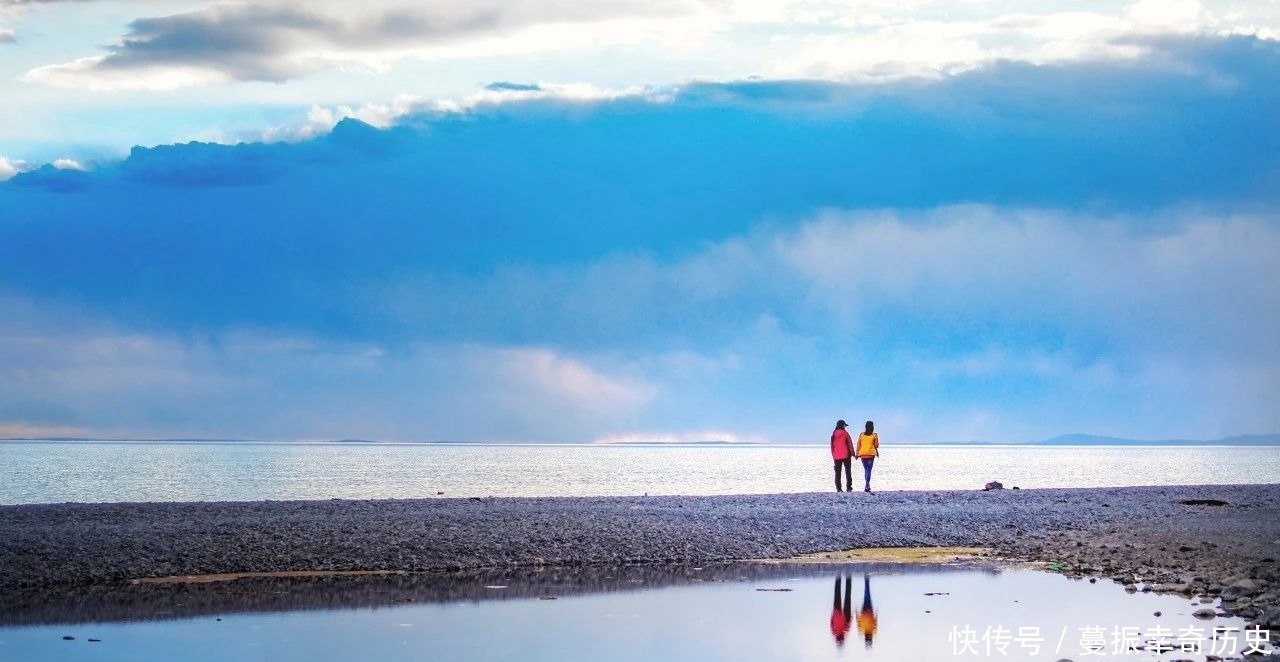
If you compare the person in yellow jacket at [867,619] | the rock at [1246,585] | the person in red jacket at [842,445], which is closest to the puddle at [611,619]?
the person in yellow jacket at [867,619]

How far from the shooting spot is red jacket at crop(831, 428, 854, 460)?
40219 millimetres

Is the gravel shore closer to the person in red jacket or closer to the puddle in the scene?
the puddle

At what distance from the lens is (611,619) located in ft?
59.4

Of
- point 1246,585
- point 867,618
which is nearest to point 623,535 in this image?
point 867,618

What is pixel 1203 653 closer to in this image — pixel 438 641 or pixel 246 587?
pixel 438 641

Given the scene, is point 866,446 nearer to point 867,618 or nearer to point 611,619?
point 867,618

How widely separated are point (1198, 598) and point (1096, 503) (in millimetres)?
18695

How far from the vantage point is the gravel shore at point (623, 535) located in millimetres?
22750

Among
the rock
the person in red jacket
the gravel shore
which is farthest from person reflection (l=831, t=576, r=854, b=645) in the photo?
the person in red jacket

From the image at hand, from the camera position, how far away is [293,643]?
16.0 meters

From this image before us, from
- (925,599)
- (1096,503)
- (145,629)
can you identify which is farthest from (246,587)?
(1096,503)

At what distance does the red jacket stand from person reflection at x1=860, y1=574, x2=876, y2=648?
60.6 feet

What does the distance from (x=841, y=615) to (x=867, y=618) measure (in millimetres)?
450

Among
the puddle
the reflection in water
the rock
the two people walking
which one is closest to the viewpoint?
the puddle
